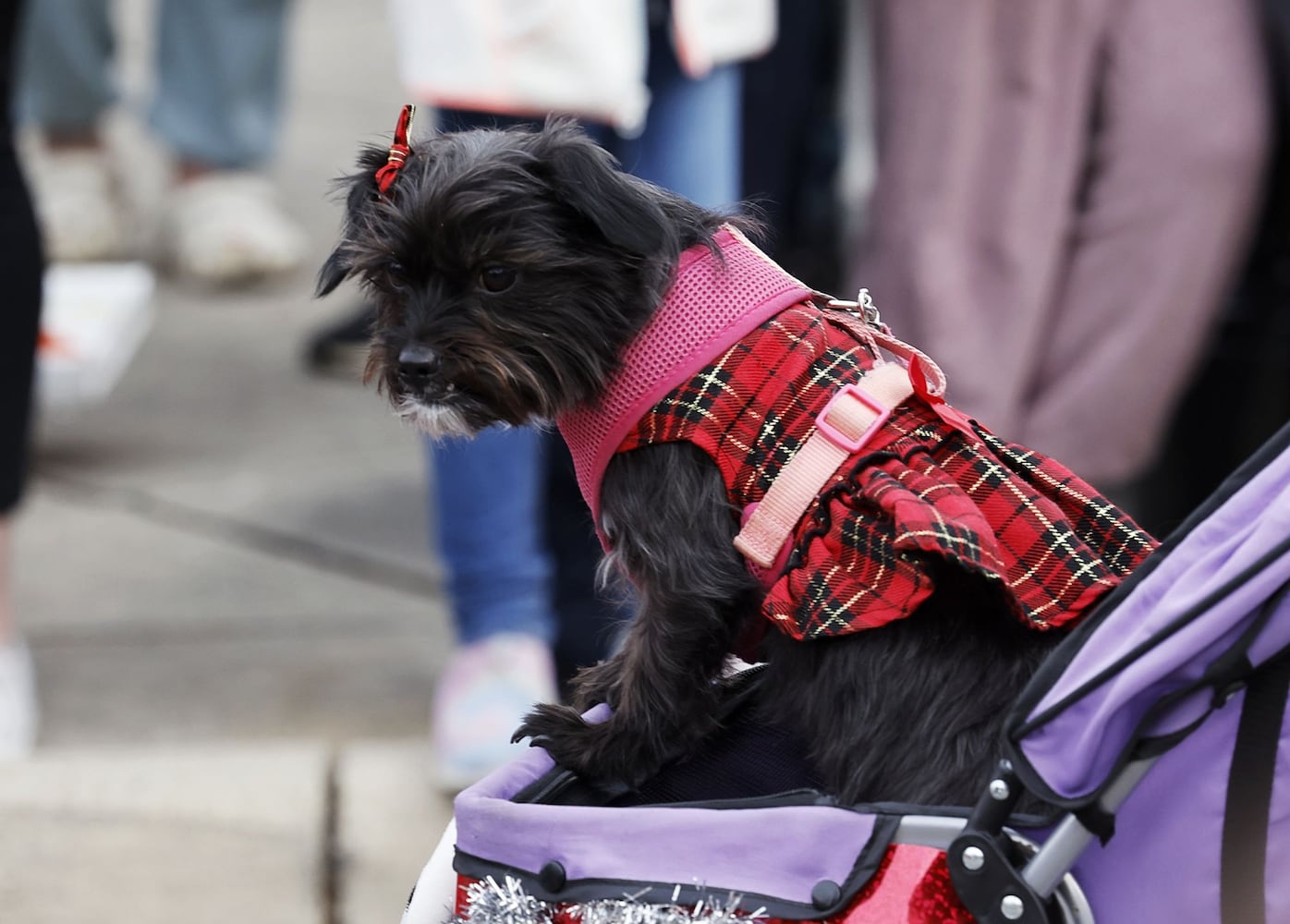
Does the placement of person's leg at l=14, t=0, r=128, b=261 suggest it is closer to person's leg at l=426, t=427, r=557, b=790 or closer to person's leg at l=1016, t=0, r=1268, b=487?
person's leg at l=426, t=427, r=557, b=790

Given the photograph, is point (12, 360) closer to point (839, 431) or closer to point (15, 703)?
point (15, 703)

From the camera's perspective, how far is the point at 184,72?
610 cm

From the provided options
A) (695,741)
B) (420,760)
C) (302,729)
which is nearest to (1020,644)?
(695,741)

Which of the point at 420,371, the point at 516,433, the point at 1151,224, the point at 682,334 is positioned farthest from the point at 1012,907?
the point at 1151,224

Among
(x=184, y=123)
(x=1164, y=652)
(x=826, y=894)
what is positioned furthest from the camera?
(x=184, y=123)

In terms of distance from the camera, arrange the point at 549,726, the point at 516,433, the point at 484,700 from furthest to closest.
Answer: the point at 484,700 < the point at 516,433 < the point at 549,726

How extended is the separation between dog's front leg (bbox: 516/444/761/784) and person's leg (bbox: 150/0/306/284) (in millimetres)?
4562

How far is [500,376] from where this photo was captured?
1732 mm

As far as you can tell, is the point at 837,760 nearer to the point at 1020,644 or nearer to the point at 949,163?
the point at 1020,644

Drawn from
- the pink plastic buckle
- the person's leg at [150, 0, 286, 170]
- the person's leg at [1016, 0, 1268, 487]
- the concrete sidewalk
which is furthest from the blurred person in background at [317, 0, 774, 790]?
the person's leg at [150, 0, 286, 170]

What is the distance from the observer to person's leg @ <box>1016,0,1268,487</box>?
3814 mm

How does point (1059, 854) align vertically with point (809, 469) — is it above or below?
below

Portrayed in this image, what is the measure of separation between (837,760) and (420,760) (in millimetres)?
1832

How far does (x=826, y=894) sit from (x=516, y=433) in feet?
5.68
